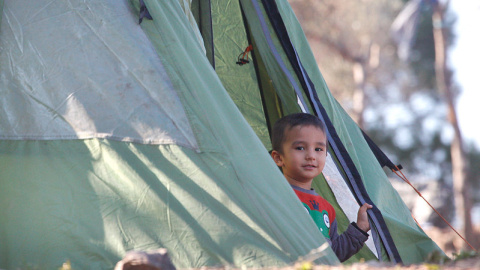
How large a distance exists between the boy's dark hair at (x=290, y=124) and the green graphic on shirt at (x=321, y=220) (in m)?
0.45

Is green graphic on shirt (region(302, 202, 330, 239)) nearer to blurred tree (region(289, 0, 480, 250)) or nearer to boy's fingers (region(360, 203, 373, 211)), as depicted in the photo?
boy's fingers (region(360, 203, 373, 211))

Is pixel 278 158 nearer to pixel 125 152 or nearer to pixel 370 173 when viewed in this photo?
pixel 370 173

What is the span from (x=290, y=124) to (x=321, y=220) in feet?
2.01

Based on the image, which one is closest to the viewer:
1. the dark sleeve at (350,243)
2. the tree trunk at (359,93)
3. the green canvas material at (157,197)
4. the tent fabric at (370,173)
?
the green canvas material at (157,197)

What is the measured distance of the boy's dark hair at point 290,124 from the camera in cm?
389

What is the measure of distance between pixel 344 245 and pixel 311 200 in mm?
336

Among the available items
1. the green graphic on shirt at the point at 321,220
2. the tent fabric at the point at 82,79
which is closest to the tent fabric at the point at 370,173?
the green graphic on shirt at the point at 321,220

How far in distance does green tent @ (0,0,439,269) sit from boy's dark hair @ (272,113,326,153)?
2.71 feet

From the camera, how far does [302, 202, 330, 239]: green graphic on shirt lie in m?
3.71

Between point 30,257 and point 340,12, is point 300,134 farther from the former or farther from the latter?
point 340,12

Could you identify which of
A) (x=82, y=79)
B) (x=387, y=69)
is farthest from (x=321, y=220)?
(x=387, y=69)

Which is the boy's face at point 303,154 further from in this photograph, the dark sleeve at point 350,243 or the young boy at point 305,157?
the dark sleeve at point 350,243

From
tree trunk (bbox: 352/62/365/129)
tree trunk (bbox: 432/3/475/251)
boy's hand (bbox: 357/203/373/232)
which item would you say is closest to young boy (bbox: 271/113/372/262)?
boy's hand (bbox: 357/203/373/232)

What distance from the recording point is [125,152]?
3.01m
